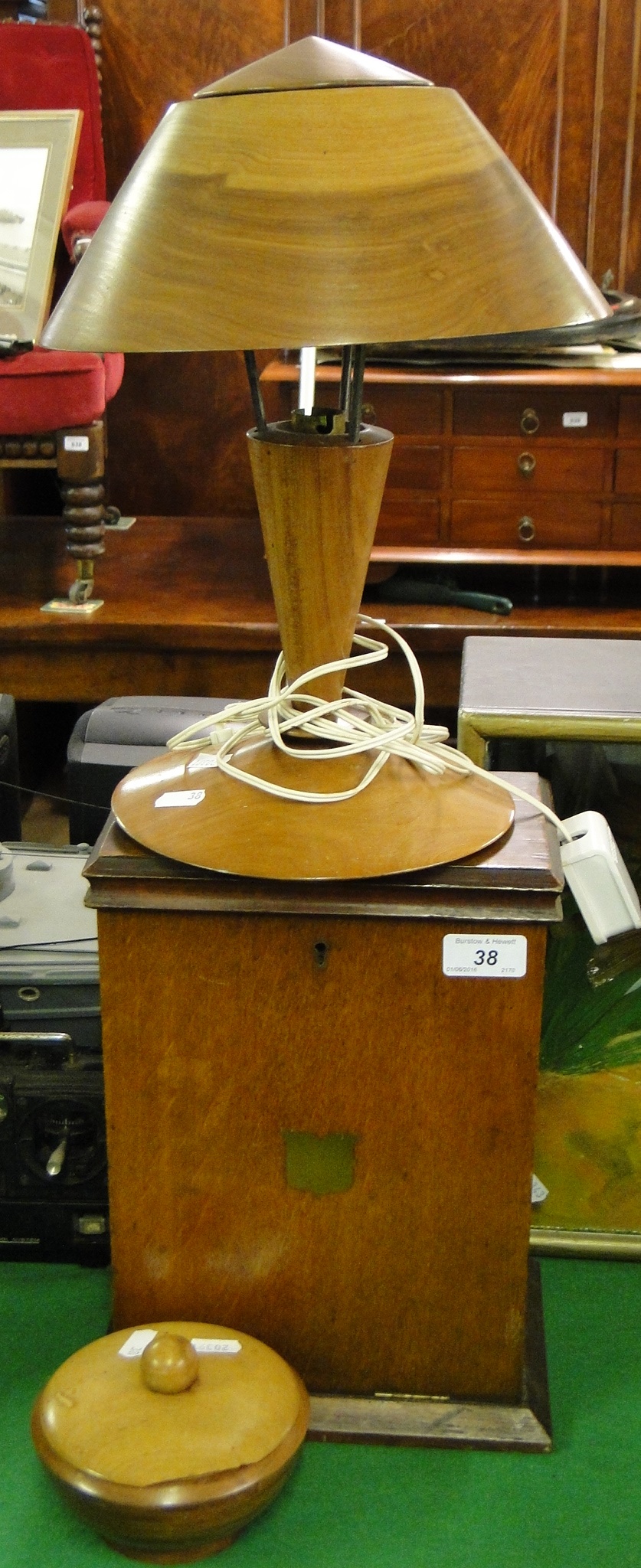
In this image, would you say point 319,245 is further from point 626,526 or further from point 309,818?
point 626,526

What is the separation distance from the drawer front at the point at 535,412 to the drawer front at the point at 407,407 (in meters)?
0.03

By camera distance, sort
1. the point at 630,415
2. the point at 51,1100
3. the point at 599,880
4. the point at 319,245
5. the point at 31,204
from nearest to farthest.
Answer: the point at 319,245 < the point at 599,880 < the point at 51,1100 < the point at 630,415 < the point at 31,204

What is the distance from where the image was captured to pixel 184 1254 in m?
1.19

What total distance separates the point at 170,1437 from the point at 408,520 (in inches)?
66.9

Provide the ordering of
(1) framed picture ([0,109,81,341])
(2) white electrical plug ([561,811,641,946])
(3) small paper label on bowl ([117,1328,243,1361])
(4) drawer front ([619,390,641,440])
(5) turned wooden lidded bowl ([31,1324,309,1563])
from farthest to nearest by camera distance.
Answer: (1) framed picture ([0,109,81,341]) → (4) drawer front ([619,390,641,440]) → (2) white electrical plug ([561,811,641,946]) → (3) small paper label on bowl ([117,1328,243,1361]) → (5) turned wooden lidded bowl ([31,1324,309,1563])

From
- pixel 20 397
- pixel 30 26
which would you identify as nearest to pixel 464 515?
pixel 20 397

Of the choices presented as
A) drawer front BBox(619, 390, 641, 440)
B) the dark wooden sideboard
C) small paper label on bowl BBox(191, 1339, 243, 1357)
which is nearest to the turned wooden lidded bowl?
small paper label on bowl BBox(191, 1339, 243, 1357)

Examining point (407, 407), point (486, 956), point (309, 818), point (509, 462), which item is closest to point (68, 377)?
point (407, 407)

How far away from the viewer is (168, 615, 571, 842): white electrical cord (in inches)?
44.2

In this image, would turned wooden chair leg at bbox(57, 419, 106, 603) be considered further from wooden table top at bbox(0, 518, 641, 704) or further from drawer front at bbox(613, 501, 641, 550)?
drawer front at bbox(613, 501, 641, 550)

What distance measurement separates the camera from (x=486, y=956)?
1.08 m

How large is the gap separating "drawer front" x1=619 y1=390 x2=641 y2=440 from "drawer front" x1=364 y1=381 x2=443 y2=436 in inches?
11.5

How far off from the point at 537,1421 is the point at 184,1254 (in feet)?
1.07

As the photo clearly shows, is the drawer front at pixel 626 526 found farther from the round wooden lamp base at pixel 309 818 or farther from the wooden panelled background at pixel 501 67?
the round wooden lamp base at pixel 309 818
